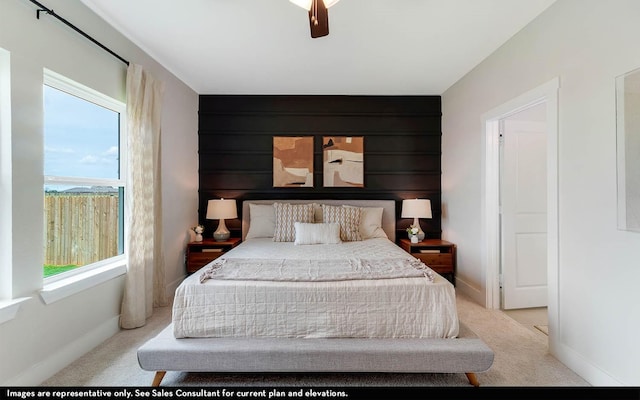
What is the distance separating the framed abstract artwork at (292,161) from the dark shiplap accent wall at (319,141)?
80mm

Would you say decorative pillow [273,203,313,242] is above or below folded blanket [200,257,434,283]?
above

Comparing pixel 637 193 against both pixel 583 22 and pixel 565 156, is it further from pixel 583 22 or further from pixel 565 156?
pixel 583 22

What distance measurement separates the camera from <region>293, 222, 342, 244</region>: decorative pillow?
321 cm

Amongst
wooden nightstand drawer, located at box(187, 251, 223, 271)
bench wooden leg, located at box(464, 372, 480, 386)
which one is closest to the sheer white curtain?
wooden nightstand drawer, located at box(187, 251, 223, 271)

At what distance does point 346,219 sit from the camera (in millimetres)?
3533

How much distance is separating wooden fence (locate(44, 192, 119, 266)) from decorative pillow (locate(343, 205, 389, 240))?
2.68 metres

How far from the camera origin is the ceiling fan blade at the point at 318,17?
151cm

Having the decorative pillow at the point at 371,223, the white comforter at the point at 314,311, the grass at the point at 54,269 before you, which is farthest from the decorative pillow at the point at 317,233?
the grass at the point at 54,269

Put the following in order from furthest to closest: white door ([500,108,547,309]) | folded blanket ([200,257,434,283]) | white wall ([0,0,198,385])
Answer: white door ([500,108,547,309]) < folded blanket ([200,257,434,283]) < white wall ([0,0,198,385])

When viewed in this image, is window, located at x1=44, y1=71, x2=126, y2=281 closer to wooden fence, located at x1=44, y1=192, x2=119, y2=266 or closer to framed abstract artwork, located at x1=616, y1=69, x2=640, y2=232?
wooden fence, located at x1=44, y1=192, x2=119, y2=266

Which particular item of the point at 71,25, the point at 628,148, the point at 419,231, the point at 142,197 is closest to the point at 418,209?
the point at 419,231

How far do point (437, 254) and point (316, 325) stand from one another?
2.31 m

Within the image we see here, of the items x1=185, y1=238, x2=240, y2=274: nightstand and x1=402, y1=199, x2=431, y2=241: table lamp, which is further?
x1=402, y1=199, x2=431, y2=241: table lamp

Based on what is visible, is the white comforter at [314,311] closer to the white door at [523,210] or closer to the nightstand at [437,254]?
the white door at [523,210]
